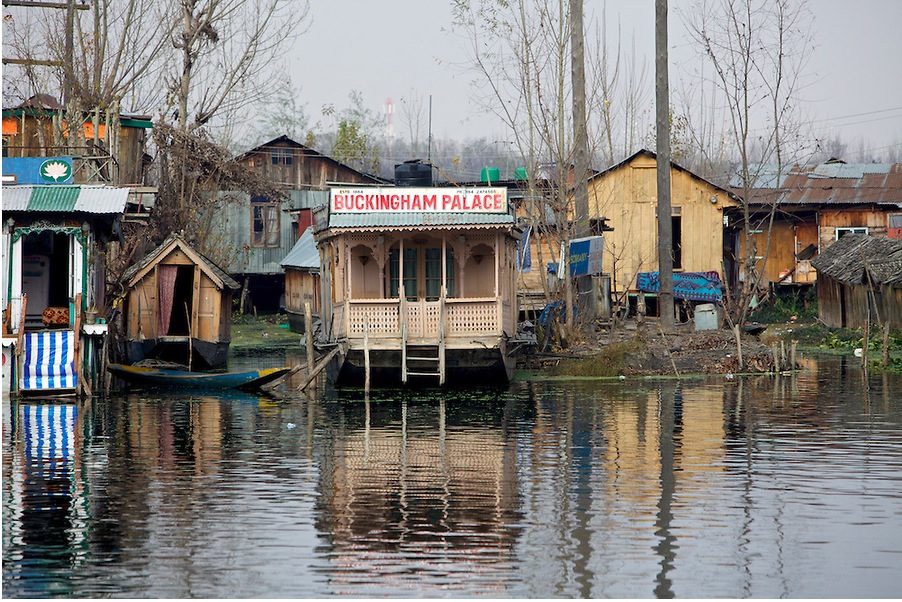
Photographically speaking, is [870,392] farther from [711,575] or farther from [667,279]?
[711,575]

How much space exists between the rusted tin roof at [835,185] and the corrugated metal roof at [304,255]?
1687 centimetres

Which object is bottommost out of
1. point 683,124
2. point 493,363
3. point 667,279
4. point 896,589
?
point 896,589

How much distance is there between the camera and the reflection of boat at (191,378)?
23953 millimetres

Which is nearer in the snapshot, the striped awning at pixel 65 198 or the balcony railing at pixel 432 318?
the striped awning at pixel 65 198

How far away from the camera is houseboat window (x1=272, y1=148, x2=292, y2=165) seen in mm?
50625

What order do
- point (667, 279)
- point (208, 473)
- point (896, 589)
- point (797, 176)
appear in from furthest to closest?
point (797, 176) → point (667, 279) → point (208, 473) → point (896, 589)

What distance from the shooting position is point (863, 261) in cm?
3253

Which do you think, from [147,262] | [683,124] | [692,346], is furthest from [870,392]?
[683,124]

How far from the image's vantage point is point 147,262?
98.0ft

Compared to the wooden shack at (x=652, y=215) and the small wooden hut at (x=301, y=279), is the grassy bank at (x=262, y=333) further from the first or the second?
the wooden shack at (x=652, y=215)

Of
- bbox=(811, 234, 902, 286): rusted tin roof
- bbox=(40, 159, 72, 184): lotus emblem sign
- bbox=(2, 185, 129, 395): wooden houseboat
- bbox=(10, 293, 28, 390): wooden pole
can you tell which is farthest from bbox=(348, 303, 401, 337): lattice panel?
bbox=(811, 234, 902, 286): rusted tin roof

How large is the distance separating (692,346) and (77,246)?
1459 cm

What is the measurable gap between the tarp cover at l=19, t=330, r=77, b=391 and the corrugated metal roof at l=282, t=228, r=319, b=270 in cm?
1831

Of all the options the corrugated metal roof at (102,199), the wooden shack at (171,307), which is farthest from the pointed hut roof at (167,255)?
the corrugated metal roof at (102,199)
